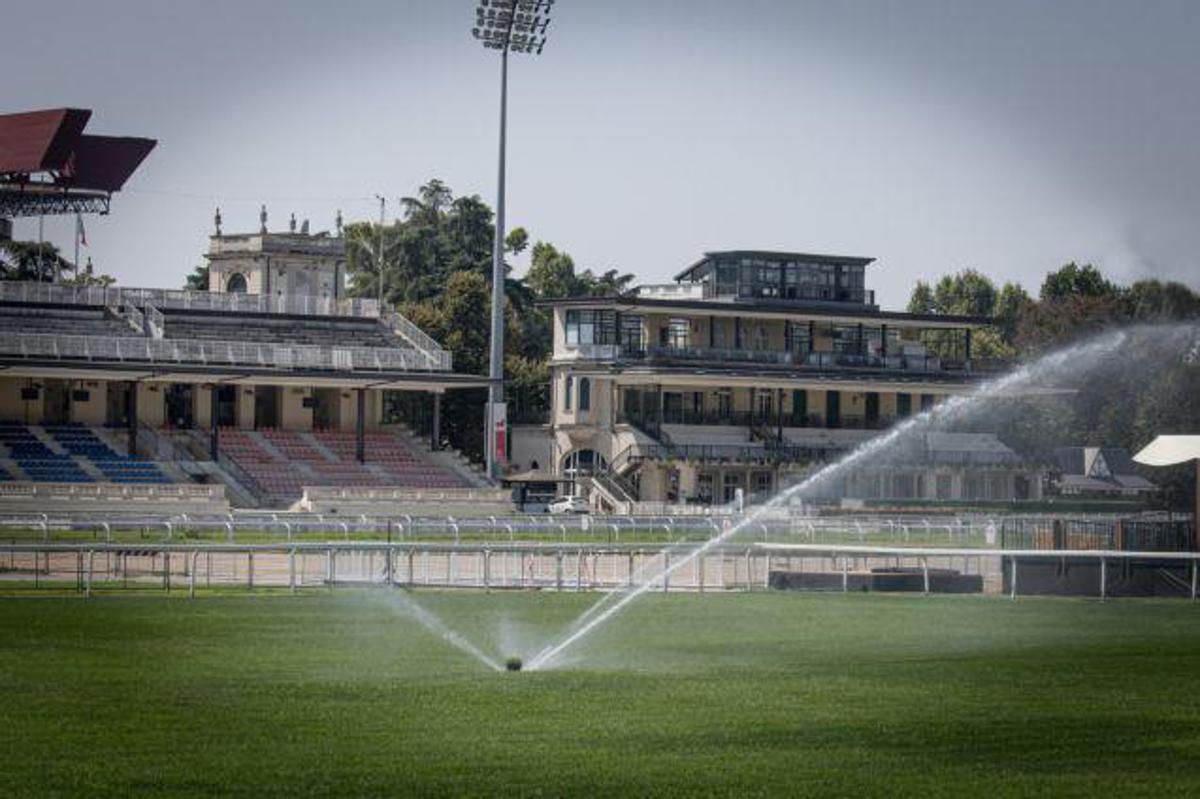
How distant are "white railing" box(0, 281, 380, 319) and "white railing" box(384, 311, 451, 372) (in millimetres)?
1127

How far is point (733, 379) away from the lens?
9175 cm

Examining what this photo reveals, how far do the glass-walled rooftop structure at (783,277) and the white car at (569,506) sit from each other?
56.0 ft

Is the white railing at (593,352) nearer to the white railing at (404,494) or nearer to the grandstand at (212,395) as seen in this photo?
the grandstand at (212,395)

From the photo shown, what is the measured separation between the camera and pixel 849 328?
98562mm

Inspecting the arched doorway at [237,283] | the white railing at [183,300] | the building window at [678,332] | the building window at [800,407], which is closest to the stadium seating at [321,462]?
the white railing at [183,300]

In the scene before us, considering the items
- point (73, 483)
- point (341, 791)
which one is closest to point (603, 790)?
point (341, 791)

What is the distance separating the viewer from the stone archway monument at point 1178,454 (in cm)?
4100

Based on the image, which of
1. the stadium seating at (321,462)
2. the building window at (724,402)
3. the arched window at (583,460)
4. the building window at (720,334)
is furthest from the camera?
the building window at (720,334)

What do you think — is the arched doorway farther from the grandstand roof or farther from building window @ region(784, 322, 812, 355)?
building window @ region(784, 322, 812, 355)

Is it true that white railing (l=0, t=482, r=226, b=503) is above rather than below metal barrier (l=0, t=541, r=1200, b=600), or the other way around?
above

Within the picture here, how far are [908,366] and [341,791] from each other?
8347 centimetres

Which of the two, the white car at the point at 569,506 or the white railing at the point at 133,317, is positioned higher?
the white railing at the point at 133,317

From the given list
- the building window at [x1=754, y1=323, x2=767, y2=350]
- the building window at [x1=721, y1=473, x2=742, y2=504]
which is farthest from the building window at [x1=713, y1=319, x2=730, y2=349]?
the building window at [x1=721, y1=473, x2=742, y2=504]

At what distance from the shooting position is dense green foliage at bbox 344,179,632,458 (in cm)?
10250
